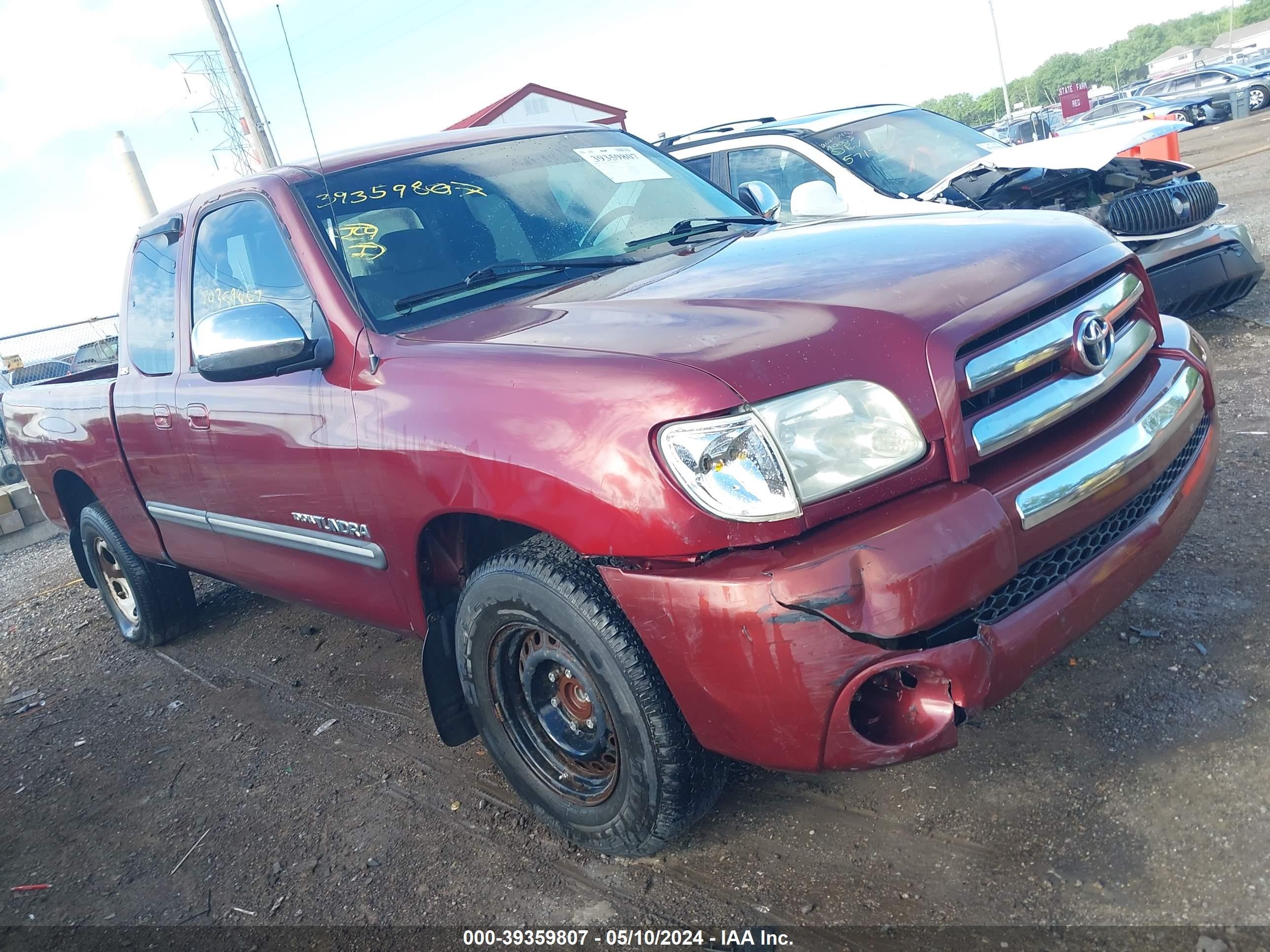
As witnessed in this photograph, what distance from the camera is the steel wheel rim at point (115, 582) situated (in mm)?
4957

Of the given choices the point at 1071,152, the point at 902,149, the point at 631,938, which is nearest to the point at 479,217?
the point at 631,938

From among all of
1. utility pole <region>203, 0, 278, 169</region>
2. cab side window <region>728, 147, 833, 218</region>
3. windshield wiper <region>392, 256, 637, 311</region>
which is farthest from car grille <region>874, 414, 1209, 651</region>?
utility pole <region>203, 0, 278, 169</region>

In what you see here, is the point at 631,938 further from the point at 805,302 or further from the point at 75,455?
the point at 75,455

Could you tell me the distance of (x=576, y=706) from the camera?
2531 millimetres

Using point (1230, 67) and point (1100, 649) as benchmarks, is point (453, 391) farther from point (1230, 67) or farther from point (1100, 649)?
point (1230, 67)

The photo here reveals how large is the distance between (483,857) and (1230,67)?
31447 millimetres

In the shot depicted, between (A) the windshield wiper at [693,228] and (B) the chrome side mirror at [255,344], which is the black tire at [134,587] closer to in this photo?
(B) the chrome side mirror at [255,344]

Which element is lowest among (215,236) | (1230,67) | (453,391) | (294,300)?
(1230,67)

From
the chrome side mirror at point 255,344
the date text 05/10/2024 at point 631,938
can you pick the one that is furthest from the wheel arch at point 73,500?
the date text 05/10/2024 at point 631,938

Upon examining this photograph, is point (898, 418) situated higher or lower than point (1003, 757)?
higher

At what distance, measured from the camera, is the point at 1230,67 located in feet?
86.8

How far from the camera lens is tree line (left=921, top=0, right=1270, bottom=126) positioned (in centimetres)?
10625

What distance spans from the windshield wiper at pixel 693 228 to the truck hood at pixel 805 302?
0.90 feet

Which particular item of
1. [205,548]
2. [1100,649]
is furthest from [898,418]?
[205,548]
